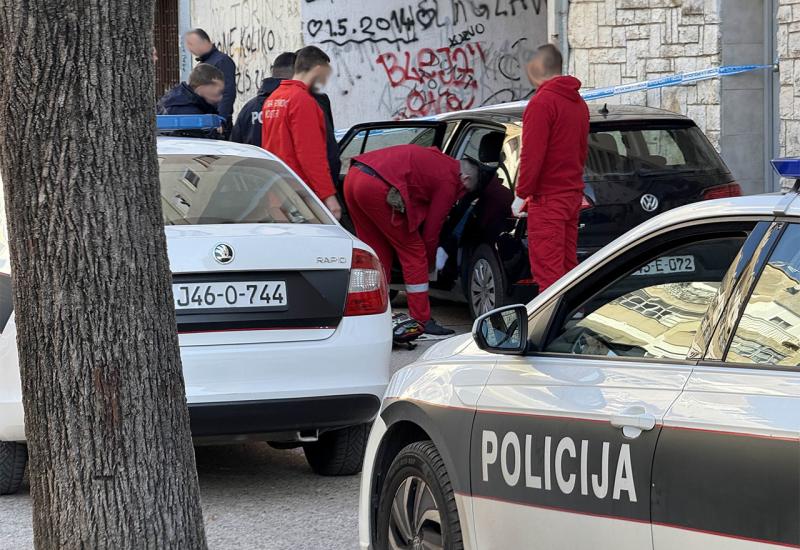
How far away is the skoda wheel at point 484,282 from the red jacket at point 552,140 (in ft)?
3.13

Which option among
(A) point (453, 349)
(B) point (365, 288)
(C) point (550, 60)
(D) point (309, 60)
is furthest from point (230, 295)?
(D) point (309, 60)

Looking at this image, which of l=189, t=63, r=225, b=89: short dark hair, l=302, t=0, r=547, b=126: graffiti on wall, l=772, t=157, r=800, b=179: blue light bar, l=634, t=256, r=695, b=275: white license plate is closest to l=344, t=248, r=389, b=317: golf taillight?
l=634, t=256, r=695, b=275: white license plate

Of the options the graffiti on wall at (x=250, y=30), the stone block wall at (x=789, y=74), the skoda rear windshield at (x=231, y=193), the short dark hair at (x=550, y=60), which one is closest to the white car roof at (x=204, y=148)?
the skoda rear windshield at (x=231, y=193)

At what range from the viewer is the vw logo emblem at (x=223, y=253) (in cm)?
582

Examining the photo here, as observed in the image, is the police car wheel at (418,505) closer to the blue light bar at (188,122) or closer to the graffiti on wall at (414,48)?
the blue light bar at (188,122)

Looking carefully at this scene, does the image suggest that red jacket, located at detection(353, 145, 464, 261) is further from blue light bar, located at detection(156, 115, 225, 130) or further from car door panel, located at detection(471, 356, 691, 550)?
car door panel, located at detection(471, 356, 691, 550)

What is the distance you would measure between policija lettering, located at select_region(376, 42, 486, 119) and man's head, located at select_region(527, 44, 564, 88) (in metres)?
10.5

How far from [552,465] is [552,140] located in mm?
5179

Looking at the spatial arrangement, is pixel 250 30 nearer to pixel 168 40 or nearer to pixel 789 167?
pixel 168 40

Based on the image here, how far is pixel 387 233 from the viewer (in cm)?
970

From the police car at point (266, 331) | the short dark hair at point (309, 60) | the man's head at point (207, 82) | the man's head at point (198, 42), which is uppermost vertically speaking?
A: the man's head at point (198, 42)

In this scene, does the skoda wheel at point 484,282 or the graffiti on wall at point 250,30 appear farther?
the graffiti on wall at point 250,30

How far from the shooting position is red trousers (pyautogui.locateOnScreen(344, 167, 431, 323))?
945cm

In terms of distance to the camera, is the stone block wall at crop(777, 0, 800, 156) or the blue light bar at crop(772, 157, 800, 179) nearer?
the blue light bar at crop(772, 157, 800, 179)
